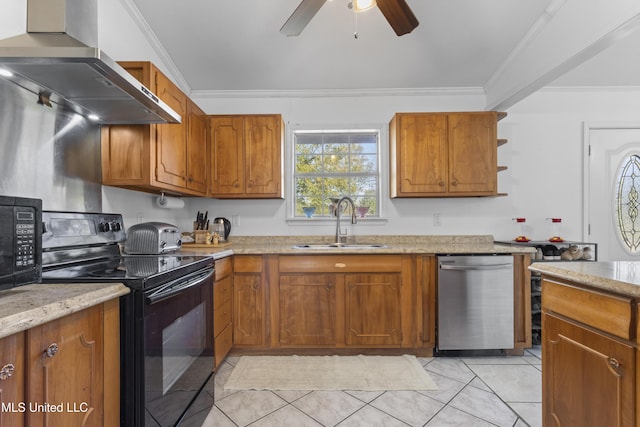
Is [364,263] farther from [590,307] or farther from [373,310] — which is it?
[590,307]

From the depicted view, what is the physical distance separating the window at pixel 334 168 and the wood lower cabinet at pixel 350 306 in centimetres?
92

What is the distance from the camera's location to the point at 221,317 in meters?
2.22

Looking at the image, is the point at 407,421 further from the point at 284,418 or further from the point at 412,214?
the point at 412,214

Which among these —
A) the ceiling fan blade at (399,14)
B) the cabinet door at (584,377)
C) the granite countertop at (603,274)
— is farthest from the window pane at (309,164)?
the cabinet door at (584,377)

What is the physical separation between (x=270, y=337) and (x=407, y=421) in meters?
1.19

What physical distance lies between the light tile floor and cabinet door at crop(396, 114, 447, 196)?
1.60 meters

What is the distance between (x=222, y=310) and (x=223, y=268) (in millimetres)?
318

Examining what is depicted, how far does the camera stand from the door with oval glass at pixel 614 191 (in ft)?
10.1

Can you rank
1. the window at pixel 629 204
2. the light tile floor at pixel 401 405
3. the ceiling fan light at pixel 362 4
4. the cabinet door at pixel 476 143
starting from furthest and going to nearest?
the window at pixel 629 204, the cabinet door at pixel 476 143, the ceiling fan light at pixel 362 4, the light tile floor at pixel 401 405

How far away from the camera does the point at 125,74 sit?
50.9 inches

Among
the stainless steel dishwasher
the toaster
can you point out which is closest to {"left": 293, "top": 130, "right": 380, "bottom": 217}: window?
the stainless steel dishwasher

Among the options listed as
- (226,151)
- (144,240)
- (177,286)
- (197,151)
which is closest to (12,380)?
(177,286)

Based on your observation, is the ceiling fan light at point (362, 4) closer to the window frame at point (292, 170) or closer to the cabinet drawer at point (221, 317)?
the window frame at point (292, 170)

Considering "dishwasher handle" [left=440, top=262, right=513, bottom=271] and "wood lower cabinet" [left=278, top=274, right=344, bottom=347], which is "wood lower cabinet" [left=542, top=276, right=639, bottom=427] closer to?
"dishwasher handle" [left=440, top=262, right=513, bottom=271]
